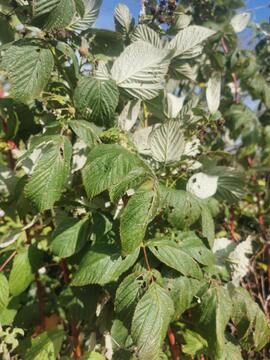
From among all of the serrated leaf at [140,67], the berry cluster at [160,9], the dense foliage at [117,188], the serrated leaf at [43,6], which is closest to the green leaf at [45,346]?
the dense foliage at [117,188]

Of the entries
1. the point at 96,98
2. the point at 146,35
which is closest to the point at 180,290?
the point at 96,98

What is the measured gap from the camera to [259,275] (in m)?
1.90

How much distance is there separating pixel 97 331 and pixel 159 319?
502 millimetres

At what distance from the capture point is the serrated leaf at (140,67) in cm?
102

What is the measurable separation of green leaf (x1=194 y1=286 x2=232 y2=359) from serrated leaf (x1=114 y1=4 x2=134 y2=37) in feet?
2.48

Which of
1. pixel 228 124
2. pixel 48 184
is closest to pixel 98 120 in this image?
pixel 48 184

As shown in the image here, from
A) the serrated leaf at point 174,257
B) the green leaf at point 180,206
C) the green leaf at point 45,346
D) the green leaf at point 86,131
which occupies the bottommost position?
the green leaf at point 45,346

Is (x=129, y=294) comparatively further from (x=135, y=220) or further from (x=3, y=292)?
(x=3, y=292)

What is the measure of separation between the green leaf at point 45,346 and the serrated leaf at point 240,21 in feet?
4.94

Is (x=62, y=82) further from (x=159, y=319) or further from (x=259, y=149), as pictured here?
(x=259, y=149)

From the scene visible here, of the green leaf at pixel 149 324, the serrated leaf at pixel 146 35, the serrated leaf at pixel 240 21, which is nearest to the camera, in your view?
the green leaf at pixel 149 324

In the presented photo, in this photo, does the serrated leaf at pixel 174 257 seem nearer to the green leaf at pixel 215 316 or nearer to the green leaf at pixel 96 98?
the green leaf at pixel 215 316

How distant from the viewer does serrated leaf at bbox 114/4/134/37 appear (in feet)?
3.88

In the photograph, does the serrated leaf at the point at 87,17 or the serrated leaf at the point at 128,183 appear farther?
the serrated leaf at the point at 87,17
